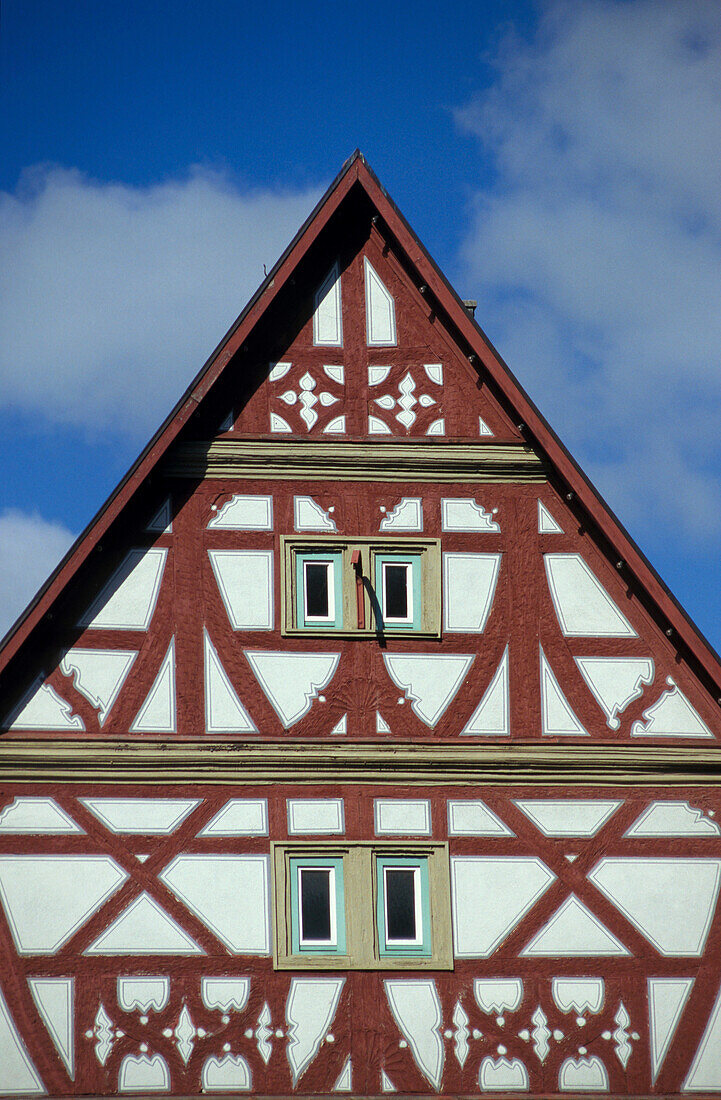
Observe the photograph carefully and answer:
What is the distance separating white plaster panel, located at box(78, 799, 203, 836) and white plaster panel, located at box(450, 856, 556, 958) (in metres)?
2.69

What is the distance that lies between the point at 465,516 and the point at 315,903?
4.25 meters

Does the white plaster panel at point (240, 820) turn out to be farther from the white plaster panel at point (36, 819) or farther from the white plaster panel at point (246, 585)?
the white plaster panel at point (246, 585)

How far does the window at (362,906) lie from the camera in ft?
46.6

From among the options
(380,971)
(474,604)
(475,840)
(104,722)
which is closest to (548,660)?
(474,604)

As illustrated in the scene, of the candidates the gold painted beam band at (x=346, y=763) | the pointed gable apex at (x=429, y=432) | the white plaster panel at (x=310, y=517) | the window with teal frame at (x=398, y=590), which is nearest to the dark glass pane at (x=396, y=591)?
the window with teal frame at (x=398, y=590)

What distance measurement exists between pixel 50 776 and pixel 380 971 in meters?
3.65

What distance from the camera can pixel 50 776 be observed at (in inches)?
570

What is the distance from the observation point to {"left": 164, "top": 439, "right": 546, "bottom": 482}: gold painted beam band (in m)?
15.6

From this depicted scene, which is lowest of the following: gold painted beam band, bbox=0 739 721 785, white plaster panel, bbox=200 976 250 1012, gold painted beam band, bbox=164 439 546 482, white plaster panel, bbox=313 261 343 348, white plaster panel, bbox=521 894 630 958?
white plaster panel, bbox=200 976 250 1012

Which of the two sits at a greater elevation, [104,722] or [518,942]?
[104,722]

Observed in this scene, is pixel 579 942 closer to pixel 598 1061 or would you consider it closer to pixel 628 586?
pixel 598 1061

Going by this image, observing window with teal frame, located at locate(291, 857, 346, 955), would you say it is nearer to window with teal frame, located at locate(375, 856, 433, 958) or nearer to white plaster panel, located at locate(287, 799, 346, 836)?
white plaster panel, located at locate(287, 799, 346, 836)

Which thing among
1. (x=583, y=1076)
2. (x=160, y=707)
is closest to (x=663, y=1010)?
(x=583, y=1076)

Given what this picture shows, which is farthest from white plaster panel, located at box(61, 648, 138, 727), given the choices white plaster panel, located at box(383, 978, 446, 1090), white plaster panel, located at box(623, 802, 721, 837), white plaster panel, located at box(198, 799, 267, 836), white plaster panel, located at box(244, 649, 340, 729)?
white plaster panel, located at box(623, 802, 721, 837)
